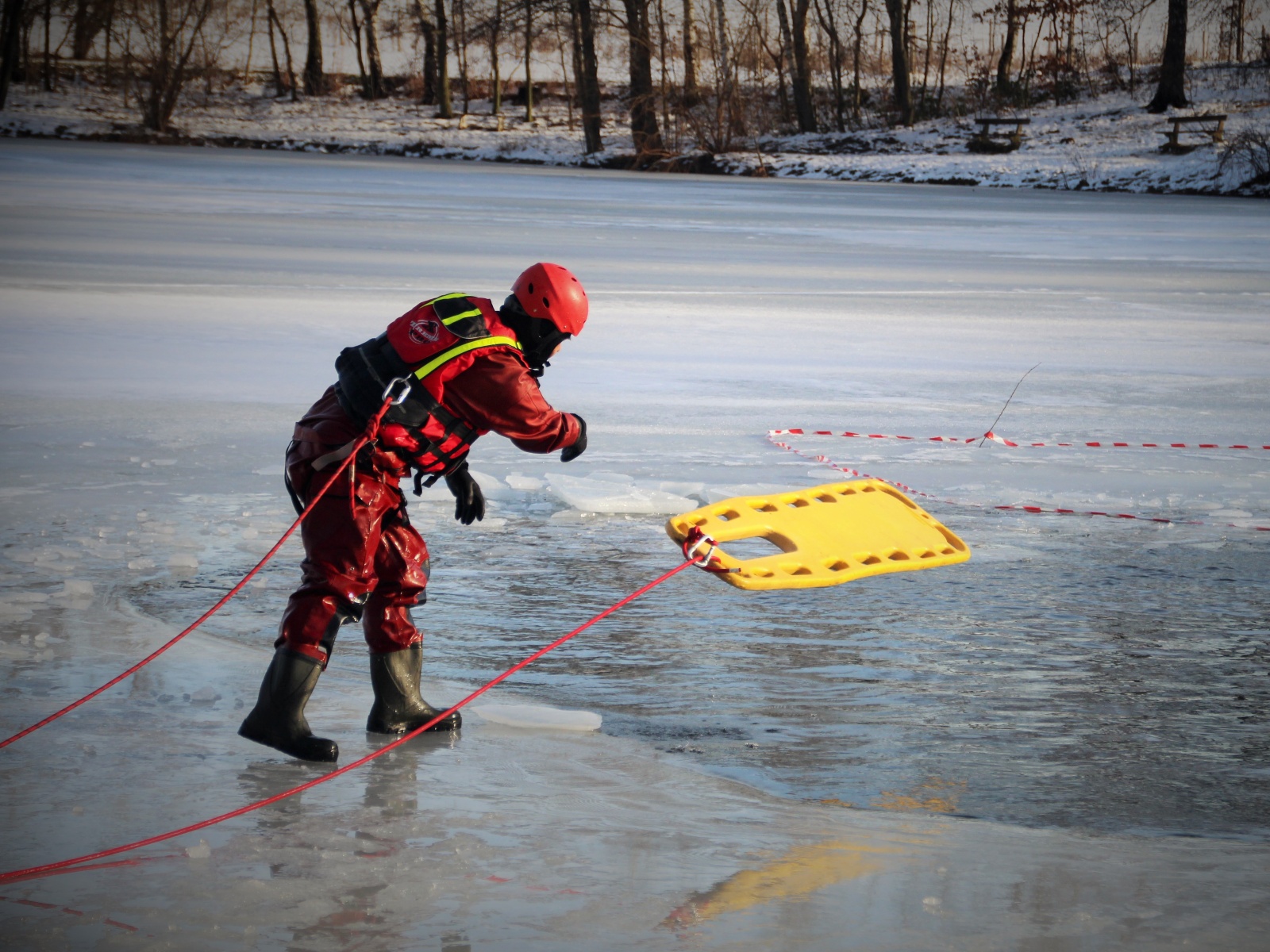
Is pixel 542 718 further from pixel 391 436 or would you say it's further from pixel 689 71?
pixel 689 71

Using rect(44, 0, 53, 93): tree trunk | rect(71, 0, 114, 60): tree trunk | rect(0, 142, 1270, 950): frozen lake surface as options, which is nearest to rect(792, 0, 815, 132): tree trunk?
rect(71, 0, 114, 60): tree trunk

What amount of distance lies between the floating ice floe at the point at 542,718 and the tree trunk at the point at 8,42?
39.9 m

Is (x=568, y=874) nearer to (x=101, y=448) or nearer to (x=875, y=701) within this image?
(x=875, y=701)

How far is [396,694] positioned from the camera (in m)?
3.09

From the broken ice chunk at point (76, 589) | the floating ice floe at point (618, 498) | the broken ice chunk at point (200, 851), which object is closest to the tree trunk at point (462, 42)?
the floating ice floe at point (618, 498)

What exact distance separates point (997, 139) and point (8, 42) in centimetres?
2748

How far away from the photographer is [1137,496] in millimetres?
5438

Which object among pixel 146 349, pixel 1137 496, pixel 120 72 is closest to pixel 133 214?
pixel 146 349

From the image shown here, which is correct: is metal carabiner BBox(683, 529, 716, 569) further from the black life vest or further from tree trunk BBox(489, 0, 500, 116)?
tree trunk BBox(489, 0, 500, 116)

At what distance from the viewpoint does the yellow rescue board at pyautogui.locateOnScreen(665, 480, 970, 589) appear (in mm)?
3562

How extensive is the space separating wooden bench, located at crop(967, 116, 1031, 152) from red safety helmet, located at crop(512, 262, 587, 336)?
30.9 meters

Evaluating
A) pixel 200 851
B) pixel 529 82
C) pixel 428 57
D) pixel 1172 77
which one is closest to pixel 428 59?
pixel 428 57

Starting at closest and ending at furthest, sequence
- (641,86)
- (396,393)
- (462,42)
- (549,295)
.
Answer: (396,393), (549,295), (462,42), (641,86)

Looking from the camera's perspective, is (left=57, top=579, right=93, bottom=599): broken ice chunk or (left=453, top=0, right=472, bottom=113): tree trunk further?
(left=453, top=0, right=472, bottom=113): tree trunk
